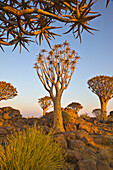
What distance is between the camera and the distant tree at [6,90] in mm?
21359

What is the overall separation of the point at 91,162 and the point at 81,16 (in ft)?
13.8

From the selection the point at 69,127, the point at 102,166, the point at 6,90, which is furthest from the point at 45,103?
the point at 102,166

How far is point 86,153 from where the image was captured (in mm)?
5742

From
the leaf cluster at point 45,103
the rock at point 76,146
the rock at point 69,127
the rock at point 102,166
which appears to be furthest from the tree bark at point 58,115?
the leaf cluster at point 45,103

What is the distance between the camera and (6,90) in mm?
21812

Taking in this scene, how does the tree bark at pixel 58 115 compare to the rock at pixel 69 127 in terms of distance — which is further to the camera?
the rock at pixel 69 127

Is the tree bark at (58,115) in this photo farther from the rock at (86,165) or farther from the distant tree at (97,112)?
the distant tree at (97,112)

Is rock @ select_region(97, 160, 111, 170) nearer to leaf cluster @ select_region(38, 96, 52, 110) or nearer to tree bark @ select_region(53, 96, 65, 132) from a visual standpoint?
tree bark @ select_region(53, 96, 65, 132)

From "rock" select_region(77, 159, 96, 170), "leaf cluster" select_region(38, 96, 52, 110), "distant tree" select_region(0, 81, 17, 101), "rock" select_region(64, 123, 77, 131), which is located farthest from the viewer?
"leaf cluster" select_region(38, 96, 52, 110)

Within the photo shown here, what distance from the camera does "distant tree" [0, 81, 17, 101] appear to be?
70.1ft

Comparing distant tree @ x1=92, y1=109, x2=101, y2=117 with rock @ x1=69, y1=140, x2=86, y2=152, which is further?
distant tree @ x1=92, y1=109, x2=101, y2=117

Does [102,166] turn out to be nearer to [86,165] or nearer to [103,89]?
[86,165]

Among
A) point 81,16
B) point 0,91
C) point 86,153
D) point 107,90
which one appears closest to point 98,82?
point 107,90

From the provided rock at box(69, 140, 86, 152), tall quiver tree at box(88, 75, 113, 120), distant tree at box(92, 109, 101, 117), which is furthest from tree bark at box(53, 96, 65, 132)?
distant tree at box(92, 109, 101, 117)
